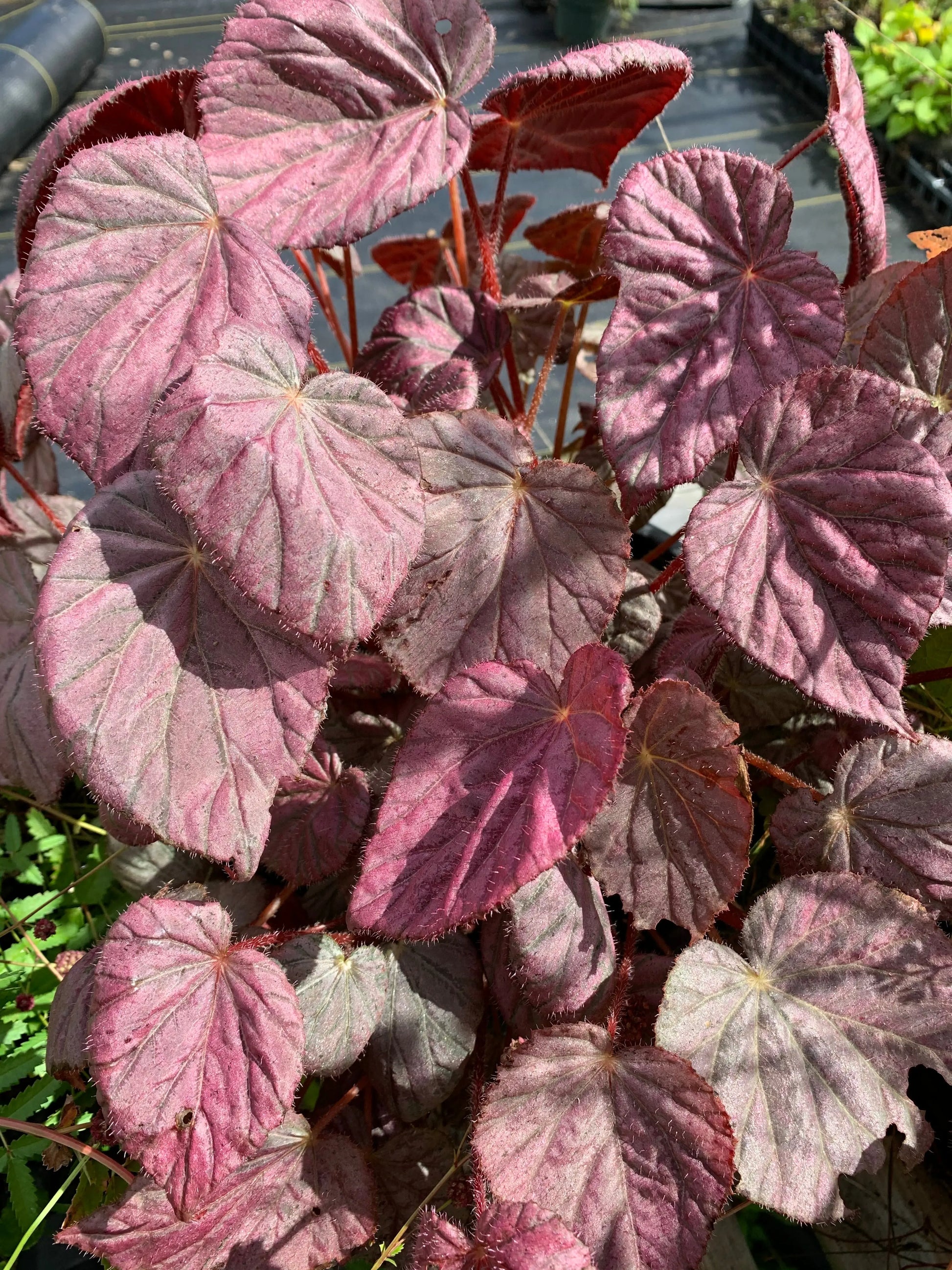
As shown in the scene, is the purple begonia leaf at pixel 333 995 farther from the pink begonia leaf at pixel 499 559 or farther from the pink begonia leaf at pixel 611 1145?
the pink begonia leaf at pixel 499 559

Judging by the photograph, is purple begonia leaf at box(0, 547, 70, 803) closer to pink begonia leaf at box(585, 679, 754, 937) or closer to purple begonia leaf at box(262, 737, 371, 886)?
purple begonia leaf at box(262, 737, 371, 886)

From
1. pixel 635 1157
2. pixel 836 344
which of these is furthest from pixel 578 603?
pixel 635 1157

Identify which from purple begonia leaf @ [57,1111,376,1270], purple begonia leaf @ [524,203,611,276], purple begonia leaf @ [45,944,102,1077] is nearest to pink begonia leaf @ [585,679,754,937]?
purple begonia leaf @ [57,1111,376,1270]

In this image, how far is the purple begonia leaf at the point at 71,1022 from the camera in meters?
0.84

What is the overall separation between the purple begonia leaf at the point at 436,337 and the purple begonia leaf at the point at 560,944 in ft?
1.58

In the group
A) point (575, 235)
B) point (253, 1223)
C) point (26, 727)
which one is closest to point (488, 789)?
point (253, 1223)

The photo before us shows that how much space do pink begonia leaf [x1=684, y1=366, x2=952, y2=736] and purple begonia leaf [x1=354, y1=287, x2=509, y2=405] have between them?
0.31 meters

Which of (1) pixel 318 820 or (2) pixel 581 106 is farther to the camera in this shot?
(2) pixel 581 106

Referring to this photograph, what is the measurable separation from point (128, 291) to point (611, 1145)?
0.75m

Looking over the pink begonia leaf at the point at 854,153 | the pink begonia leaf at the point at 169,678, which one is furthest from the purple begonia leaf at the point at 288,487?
the pink begonia leaf at the point at 854,153

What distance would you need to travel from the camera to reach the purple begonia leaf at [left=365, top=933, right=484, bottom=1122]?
877 millimetres

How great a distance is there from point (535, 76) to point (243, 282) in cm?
31

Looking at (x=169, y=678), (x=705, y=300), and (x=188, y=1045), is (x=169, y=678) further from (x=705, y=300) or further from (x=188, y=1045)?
(x=705, y=300)

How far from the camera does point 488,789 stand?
709 mm
